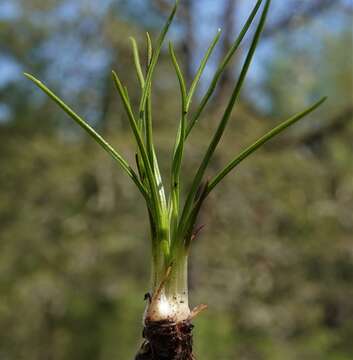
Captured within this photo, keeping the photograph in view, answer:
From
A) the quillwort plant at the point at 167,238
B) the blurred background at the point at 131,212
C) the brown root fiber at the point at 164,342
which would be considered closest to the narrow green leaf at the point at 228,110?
the quillwort plant at the point at 167,238

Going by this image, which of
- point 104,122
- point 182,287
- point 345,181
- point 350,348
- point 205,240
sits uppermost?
point 104,122

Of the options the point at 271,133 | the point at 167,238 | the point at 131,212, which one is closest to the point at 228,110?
the point at 271,133

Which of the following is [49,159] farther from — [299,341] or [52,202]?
[299,341]

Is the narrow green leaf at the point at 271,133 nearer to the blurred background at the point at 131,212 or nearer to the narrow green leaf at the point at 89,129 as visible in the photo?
the narrow green leaf at the point at 89,129

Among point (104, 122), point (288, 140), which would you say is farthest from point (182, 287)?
point (104, 122)

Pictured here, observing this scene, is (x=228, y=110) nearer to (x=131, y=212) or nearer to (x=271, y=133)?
(x=271, y=133)

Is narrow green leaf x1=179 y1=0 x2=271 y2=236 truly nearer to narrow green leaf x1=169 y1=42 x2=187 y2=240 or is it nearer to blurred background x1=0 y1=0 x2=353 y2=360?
narrow green leaf x1=169 y1=42 x2=187 y2=240
